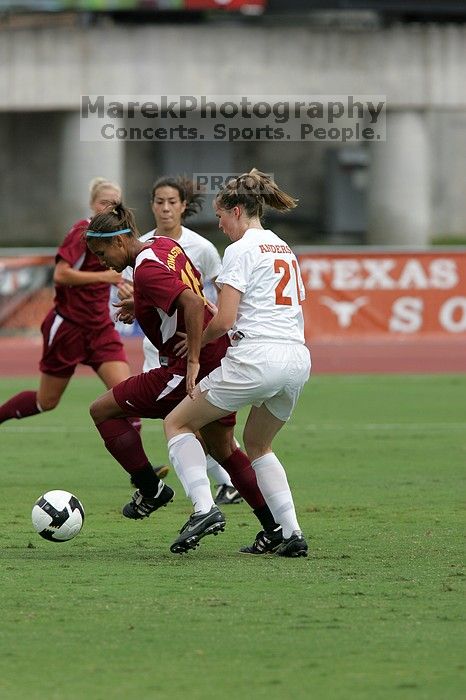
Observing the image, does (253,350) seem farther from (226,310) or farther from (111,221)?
(111,221)

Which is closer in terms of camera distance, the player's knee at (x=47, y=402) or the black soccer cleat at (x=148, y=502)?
the black soccer cleat at (x=148, y=502)

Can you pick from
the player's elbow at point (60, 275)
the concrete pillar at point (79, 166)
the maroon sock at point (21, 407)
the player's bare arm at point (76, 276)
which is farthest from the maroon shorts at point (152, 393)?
the concrete pillar at point (79, 166)

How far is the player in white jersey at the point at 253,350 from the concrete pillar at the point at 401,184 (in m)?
24.2

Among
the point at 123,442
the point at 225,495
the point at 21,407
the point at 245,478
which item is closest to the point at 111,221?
the point at 123,442

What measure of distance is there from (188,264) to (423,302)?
498 inches

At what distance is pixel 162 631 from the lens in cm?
537

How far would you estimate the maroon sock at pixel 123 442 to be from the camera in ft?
23.5

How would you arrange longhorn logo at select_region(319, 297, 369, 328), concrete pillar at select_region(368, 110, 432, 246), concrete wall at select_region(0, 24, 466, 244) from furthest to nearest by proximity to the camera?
1. concrete pillar at select_region(368, 110, 432, 246)
2. concrete wall at select_region(0, 24, 466, 244)
3. longhorn logo at select_region(319, 297, 369, 328)

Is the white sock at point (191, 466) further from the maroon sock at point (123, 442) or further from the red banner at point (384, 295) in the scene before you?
the red banner at point (384, 295)

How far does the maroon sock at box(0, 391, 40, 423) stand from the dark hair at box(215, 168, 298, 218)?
146 inches

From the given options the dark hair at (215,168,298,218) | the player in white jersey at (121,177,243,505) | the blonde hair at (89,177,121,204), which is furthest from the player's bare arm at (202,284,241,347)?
the blonde hair at (89,177,121,204)

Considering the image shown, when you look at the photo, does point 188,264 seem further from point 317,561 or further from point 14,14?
point 14,14

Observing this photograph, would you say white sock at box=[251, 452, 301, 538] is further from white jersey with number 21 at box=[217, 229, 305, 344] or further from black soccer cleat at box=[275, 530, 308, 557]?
white jersey with number 21 at box=[217, 229, 305, 344]

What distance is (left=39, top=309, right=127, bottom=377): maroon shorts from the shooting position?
9820mm
